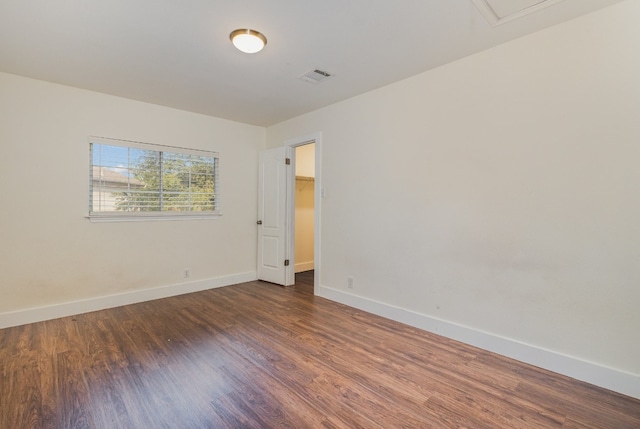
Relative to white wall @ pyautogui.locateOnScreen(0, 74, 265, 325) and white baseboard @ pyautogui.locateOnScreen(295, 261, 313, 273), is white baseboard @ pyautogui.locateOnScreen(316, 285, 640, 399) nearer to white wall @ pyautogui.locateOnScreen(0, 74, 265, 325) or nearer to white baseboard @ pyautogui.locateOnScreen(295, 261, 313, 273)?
white baseboard @ pyautogui.locateOnScreen(295, 261, 313, 273)

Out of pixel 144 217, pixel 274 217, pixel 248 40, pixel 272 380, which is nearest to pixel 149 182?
pixel 144 217

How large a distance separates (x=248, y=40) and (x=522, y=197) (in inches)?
98.8

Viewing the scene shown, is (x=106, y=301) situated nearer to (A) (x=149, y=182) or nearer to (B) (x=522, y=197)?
(A) (x=149, y=182)

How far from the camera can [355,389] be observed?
202 cm

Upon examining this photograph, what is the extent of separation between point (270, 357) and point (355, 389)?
30.6 inches

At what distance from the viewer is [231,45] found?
2.48 meters

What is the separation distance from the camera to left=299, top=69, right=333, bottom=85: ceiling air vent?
117 inches

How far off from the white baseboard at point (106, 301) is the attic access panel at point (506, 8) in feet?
14.5

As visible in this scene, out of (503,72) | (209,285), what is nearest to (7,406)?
(209,285)

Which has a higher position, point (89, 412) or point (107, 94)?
point (107, 94)

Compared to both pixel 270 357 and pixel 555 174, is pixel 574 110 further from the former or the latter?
pixel 270 357

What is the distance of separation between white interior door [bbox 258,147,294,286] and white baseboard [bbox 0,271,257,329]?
55 cm

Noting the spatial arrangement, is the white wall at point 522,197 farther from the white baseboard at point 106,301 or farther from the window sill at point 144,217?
the window sill at point 144,217

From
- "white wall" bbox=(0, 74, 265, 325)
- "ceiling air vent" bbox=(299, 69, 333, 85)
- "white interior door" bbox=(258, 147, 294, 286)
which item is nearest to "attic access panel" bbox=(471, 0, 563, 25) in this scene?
"ceiling air vent" bbox=(299, 69, 333, 85)
